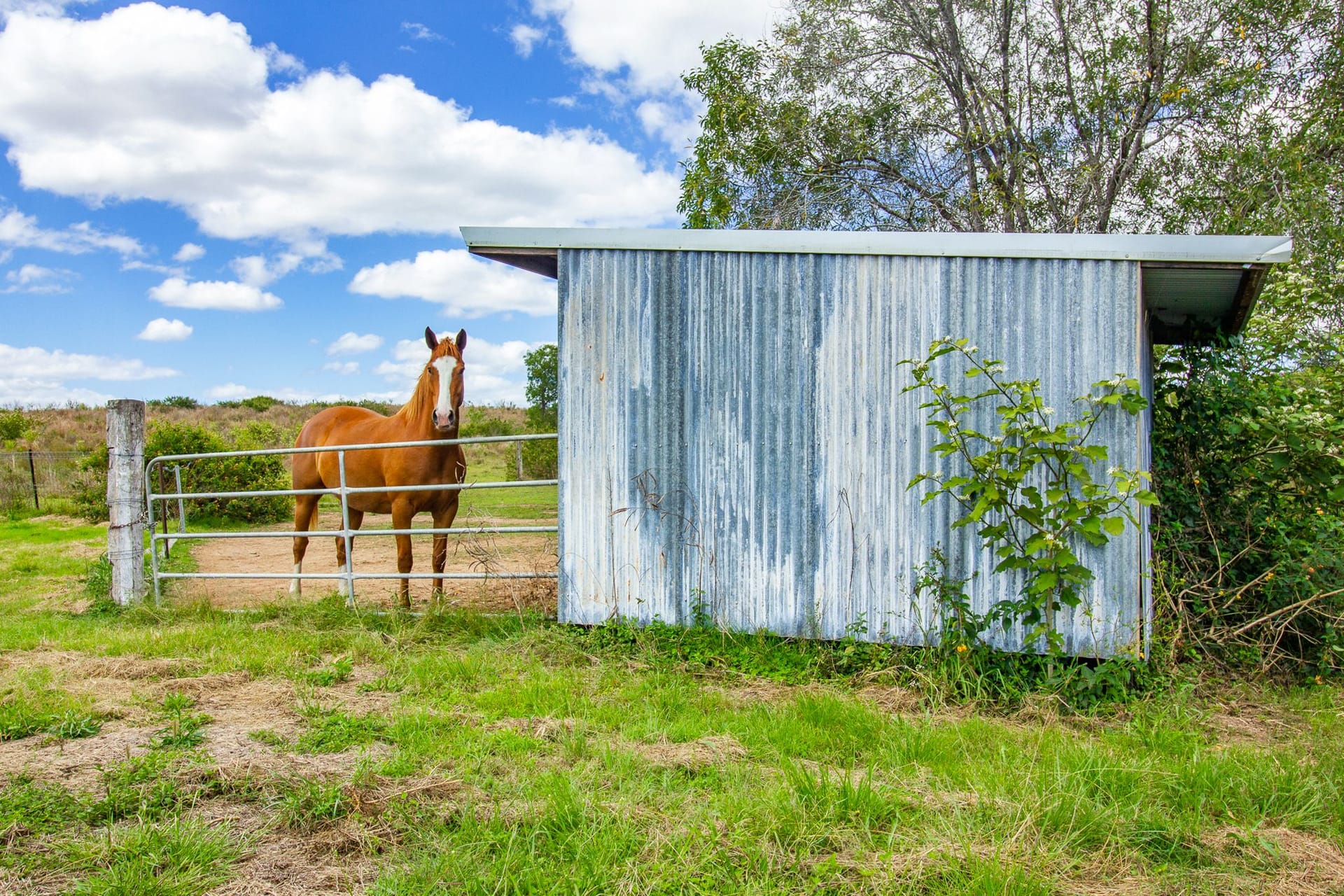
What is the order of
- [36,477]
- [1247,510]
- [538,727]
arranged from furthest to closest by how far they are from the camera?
[36,477] → [1247,510] → [538,727]

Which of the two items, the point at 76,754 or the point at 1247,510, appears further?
the point at 1247,510

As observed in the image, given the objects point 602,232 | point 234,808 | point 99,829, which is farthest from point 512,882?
point 602,232

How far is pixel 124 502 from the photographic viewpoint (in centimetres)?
736

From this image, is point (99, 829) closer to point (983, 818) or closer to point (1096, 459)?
point (983, 818)

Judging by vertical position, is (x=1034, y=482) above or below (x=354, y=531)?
above

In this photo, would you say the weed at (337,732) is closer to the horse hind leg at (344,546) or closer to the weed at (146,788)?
the weed at (146,788)

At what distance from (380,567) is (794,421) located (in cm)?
612

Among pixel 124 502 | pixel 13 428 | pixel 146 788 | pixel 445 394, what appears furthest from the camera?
pixel 13 428

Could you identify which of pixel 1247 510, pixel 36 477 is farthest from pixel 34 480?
pixel 1247 510

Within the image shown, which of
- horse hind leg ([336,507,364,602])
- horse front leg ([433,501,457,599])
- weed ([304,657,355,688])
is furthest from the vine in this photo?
horse hind leg ([336,507,364,602])

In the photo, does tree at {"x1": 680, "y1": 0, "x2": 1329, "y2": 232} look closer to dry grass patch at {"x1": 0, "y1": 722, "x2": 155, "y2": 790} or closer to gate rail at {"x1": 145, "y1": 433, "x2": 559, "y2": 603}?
gate rail at {"x1": 145, "y1": 433, "x2": 559, "y2": 603}

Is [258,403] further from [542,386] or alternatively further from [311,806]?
[311,806]

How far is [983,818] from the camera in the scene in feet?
9.70

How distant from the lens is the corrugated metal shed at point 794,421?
4.88 meters
